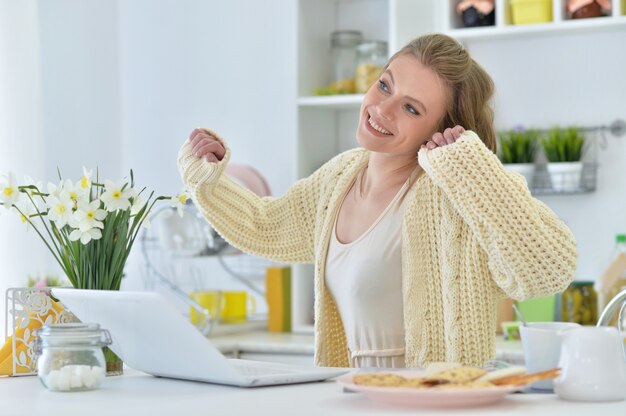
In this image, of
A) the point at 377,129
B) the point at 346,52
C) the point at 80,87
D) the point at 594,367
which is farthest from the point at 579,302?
the point at 80,87

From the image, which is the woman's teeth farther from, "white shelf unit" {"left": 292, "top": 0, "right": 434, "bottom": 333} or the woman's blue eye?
"white shelf unit" {"left": 292, "top": 0, "right": 434, "bottom": 333}

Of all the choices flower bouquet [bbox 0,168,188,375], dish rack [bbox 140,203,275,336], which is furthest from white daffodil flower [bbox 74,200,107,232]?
dish rack [bbox 140,203,275,336]

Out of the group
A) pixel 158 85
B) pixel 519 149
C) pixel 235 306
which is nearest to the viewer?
pixel 519 149

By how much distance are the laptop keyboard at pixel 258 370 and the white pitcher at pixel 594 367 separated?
1.39 feet

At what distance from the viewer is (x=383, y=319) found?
6.43 feet

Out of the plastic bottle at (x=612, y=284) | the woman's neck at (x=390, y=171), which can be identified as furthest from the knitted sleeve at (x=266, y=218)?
the plastic bottle at (x=612, y=284)

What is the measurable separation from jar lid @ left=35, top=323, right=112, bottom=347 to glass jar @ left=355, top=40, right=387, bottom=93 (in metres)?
1.99

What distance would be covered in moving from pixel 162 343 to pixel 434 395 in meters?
0.46

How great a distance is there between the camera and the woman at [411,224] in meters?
1.68

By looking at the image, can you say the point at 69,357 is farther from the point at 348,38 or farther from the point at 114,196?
the point at 348,38

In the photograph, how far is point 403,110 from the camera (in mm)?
1942

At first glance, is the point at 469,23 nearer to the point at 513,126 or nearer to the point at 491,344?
the point at 513,126

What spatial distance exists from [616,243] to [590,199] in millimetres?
168

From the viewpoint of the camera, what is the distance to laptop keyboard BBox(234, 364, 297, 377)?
1514 mm
